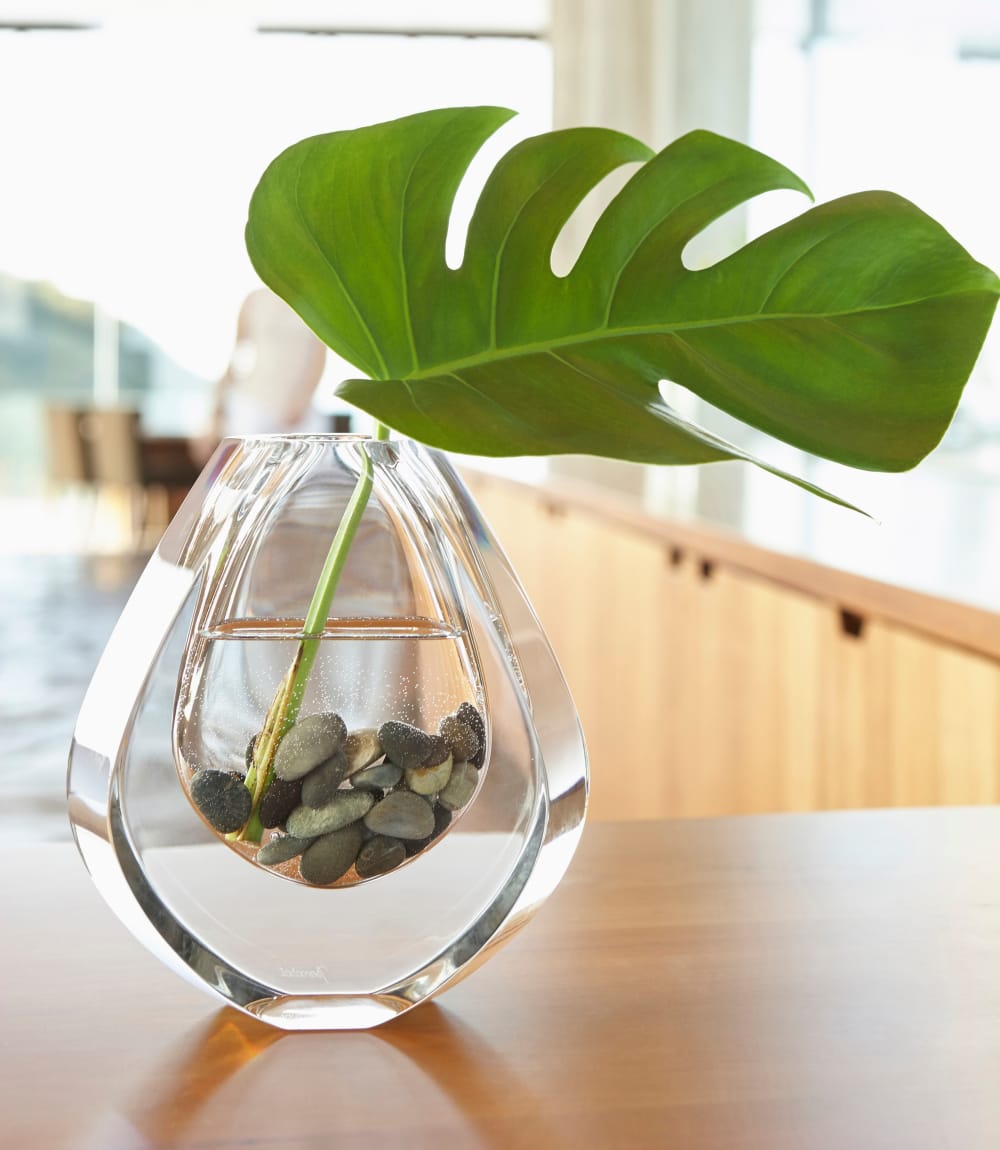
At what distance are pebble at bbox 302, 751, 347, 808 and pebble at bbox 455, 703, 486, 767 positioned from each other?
0.04m

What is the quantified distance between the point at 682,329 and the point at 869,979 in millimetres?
212

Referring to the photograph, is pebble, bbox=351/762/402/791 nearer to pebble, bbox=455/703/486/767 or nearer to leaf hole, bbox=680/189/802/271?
pebble, bbox=455/703/486/767

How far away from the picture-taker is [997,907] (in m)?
0.54

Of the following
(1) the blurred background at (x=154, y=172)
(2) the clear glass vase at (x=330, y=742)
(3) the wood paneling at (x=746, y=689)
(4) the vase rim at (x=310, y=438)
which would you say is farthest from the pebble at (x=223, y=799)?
(1) the blurred background at (x=154, y=172)

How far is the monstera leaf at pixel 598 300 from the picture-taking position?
0.43 m

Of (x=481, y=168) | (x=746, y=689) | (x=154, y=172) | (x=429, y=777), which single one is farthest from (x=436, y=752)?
(x=154, y=172)

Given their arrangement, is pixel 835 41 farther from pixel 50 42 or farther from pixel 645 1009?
pixel 50 42

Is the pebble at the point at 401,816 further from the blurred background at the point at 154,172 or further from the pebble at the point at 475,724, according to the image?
the blurred background at the point at 154,172

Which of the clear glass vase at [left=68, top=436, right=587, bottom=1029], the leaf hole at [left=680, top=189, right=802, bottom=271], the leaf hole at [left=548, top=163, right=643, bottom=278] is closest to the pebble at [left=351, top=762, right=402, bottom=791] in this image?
the clear glass vase at [left=68, top=436, right=587, bottom=1029]

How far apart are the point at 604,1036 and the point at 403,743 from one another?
0.10 m

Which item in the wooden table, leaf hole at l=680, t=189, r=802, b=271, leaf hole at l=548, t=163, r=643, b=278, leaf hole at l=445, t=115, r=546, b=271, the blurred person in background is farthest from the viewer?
leaf hole at l=445, t=115, r=546, b=271

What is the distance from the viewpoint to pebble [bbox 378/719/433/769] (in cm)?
42

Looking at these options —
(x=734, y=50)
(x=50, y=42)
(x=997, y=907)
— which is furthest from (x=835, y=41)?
(x=50, y=42)

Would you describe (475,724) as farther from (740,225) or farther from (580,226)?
(580,226)
